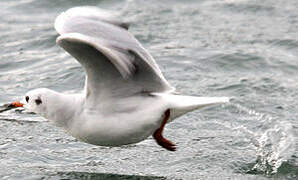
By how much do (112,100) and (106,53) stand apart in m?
1.15

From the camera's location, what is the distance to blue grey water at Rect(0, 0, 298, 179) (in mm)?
7324

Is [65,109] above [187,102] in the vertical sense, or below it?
below

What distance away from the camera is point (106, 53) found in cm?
536

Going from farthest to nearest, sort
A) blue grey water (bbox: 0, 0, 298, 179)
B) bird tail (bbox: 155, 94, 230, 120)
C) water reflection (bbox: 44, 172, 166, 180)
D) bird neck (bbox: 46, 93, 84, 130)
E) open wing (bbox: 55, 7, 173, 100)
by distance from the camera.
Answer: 1. blue grey water (bbox: 0, 0, 298, 179)
2. water reflection (bbox: 44, 172, 166, 180)
3. bird neck (bbox: 46, 93, 84, 130)
4. bird tail (bbox: 155, 94, 230, 120)
5. open wing (bbox: 55, 7, 173, 100)

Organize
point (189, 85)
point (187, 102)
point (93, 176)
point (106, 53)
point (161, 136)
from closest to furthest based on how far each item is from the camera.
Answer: point (106, 53), point (187, 102), point (161, 136), point (93, 176), point (189, 85)

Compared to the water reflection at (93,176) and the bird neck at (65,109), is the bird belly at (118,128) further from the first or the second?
the water reflection at (93,176)

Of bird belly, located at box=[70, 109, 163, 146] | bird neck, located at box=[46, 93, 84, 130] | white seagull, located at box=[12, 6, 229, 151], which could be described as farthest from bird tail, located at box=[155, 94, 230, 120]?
bird neck, located at box=[46, 93, 84, 130]

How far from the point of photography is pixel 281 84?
32.2ft

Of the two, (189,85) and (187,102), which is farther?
(189,85)

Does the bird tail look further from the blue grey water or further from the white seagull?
the blue grey water

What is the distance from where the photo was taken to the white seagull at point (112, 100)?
6.09m

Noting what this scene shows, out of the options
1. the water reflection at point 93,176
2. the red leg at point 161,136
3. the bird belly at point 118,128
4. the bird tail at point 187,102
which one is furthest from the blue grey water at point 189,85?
the bird tail at point 187,102

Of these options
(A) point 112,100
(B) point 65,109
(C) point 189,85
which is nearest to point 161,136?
(A) point 112,100

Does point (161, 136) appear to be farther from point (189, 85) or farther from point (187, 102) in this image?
point (189, 85)
